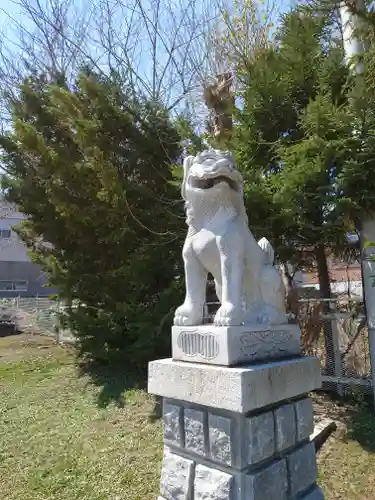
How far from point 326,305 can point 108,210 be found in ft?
11.2

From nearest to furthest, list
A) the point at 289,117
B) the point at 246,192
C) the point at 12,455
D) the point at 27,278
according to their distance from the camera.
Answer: the point at 12,455
the point at 246,192
the point at 289,117
the point at 27,278

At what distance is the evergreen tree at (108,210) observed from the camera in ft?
19.1

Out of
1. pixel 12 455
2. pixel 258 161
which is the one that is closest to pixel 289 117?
pixel 258 161

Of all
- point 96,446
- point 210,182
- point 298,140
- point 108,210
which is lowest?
point 96,446

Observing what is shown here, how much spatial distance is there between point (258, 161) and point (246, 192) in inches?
36.0

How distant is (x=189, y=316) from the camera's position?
2664mm

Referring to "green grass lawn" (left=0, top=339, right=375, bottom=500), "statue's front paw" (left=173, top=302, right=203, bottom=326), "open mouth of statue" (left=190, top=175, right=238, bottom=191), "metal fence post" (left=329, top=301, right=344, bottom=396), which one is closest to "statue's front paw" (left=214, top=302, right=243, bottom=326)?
"statue's front paw" (left=173, top=302, right=203, bottom=326)

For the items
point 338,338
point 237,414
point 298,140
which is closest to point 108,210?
point 298,140

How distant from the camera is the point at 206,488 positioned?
7.92 feet

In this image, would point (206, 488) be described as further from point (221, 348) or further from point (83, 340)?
point (83, 340)

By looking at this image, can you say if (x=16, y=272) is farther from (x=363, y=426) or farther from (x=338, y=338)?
(x=363, y=426)

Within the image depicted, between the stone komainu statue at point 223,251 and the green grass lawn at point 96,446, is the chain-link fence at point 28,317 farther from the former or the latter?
the stone komainu statue at point 223,251

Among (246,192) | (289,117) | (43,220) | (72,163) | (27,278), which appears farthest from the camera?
(27,278)

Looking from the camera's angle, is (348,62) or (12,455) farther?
(348,62)
